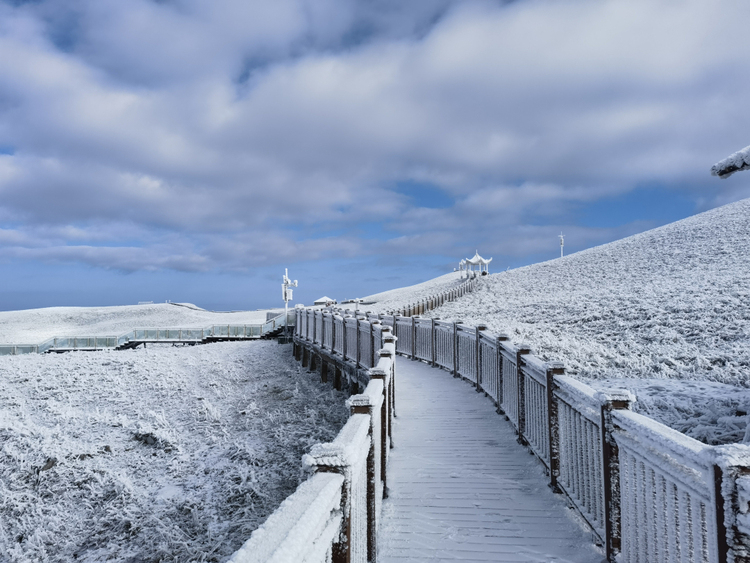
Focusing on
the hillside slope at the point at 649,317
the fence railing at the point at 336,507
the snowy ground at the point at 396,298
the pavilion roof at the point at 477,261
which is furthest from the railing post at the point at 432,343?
the pavilion roof at the point at 477,261

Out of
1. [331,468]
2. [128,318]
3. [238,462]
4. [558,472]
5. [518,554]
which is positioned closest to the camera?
[331,468]

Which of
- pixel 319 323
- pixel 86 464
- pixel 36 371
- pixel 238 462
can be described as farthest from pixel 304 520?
pixel 36 371

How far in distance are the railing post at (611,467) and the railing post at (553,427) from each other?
151 cm

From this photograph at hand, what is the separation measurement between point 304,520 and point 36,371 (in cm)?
2585

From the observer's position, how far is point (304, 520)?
7.79ft

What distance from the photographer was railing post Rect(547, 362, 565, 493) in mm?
5762

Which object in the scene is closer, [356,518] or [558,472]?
[356,518]

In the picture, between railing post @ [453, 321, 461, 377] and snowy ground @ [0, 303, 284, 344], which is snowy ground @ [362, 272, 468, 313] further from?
railing post @ [453, 321, 461, 377]

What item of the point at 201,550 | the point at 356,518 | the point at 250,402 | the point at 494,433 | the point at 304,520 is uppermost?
the point at 304,520

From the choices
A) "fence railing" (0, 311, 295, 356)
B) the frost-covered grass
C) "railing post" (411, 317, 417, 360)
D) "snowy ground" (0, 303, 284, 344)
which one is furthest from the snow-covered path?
"snowy ground" (0, 303, 284, 344)

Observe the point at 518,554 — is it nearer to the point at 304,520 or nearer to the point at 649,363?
the point at 304,520

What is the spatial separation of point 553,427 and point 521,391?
5.17 feet

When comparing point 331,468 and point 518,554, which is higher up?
point 331,468

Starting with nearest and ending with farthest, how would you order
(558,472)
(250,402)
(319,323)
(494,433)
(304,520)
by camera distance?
(304,520) < (558,472) < (494,433) < (250,402) < (319,323)
